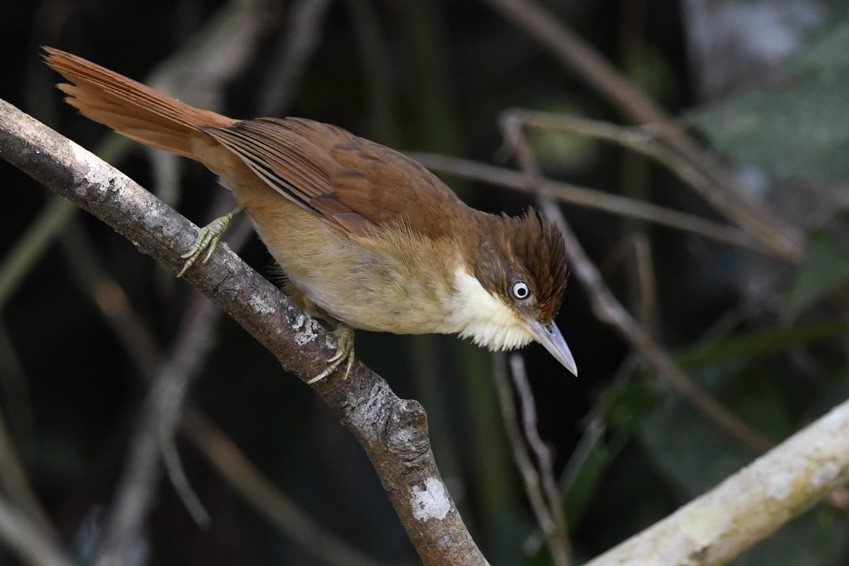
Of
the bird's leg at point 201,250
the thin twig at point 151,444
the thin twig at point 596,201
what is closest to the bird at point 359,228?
the bird's leg at point 201,250

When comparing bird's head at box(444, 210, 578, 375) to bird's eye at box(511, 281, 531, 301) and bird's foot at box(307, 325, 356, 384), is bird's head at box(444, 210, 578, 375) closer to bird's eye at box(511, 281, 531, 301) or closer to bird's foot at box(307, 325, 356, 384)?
bird's eye at box(511, 281, 531, 301)

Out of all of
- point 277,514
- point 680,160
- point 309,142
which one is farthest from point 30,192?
point 680,160

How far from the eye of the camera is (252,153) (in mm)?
2752

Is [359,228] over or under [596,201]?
under

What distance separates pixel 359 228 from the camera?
2795 millimetres

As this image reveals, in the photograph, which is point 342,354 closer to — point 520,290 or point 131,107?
point 520,290

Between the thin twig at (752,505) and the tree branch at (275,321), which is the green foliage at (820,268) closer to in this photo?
the thin twig at (752,505)

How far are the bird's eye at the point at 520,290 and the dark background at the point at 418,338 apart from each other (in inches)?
38.3

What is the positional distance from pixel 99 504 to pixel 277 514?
0.71m

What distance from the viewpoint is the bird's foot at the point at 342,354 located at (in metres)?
2.22

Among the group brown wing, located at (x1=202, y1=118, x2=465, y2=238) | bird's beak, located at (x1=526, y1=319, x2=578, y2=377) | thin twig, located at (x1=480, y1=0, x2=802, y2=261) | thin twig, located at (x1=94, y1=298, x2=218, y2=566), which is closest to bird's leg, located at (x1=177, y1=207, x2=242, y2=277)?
brown wing, located at (x1=202, y1=118, x2=465, y2=238)

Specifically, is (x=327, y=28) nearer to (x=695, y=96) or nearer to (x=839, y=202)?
(x=695, y=96)

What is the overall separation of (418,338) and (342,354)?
1.83 metres

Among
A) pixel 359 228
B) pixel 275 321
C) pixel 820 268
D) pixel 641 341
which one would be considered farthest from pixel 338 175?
pixel 820 268
